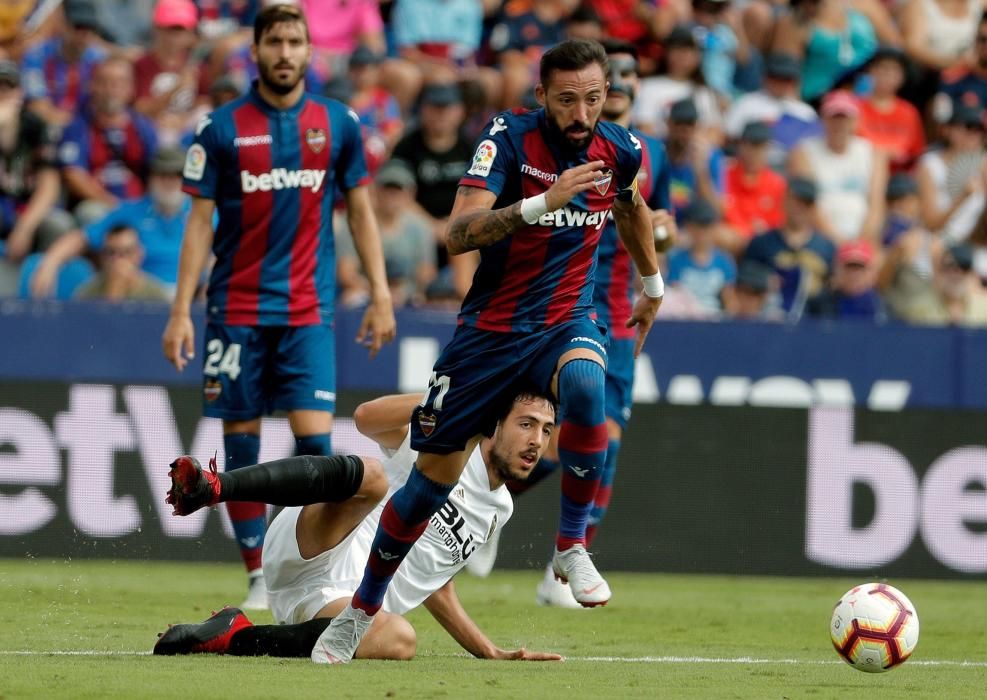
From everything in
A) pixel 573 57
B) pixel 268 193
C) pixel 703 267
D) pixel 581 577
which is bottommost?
pixel 703 267

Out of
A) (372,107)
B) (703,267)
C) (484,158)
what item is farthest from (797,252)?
(484,158)

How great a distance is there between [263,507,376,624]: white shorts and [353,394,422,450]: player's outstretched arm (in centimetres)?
47

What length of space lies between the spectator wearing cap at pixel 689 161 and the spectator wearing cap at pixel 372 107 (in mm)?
2285

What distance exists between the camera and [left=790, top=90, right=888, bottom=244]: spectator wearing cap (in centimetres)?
1477

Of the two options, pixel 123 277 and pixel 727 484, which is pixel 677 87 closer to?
pixel 727 484

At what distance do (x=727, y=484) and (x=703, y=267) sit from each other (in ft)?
8.02

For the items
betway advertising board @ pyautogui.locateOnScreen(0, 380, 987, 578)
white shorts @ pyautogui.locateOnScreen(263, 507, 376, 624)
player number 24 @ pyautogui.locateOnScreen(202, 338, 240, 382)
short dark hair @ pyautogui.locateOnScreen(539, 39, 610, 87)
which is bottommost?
betway advertising board @ pyautogui.locateOnScreen(0, 380, 987, 578)

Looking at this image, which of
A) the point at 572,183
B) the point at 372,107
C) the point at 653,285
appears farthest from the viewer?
the point at 372,107

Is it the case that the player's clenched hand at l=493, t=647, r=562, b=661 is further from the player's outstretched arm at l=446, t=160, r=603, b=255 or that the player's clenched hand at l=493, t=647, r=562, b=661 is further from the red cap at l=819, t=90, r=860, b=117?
the red cap at l=819, t=90, r=860, b=117

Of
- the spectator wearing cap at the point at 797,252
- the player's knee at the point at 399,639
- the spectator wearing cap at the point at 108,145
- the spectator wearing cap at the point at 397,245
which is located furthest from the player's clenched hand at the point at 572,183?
the spectator wearing cap at the point at 108,145

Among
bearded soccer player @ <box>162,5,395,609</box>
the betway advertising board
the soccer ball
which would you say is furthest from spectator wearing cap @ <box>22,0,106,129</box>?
the soccer ball

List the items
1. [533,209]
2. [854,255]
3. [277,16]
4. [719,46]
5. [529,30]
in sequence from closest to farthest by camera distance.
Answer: [533,209]
[277,16]
[854,255]
[529,30]
[719,46]

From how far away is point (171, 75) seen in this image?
1423 cm

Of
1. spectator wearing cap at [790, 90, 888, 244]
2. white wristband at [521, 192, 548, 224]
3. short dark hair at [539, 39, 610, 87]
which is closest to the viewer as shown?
white wristband at [521, 192, 548, 224]
